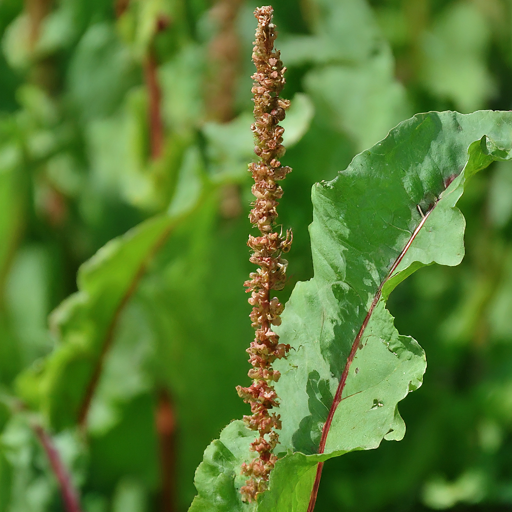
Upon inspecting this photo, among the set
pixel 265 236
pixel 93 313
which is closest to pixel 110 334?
pixel 93 313

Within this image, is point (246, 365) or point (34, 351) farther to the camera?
point (34, 351)

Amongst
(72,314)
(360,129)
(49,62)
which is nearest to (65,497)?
(72,314)

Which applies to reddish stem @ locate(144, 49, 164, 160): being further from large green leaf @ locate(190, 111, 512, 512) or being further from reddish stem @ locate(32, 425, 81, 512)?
large green leaf @ locate(190, 111, 512, 512)

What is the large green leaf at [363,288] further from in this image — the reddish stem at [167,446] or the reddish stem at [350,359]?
the reddish stem at [167,446]

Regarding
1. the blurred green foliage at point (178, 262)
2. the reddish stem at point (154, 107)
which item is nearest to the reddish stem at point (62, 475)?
the blurred green foliage at point (178, 262)

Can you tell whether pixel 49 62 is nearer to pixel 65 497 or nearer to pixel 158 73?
pixel 158 73

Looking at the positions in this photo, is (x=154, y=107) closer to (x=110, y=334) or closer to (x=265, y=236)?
(x=110, y=334)

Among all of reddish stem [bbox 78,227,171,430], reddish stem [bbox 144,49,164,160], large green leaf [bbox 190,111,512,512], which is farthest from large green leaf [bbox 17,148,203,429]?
large green leaf [bbox 190,111,512,512]
